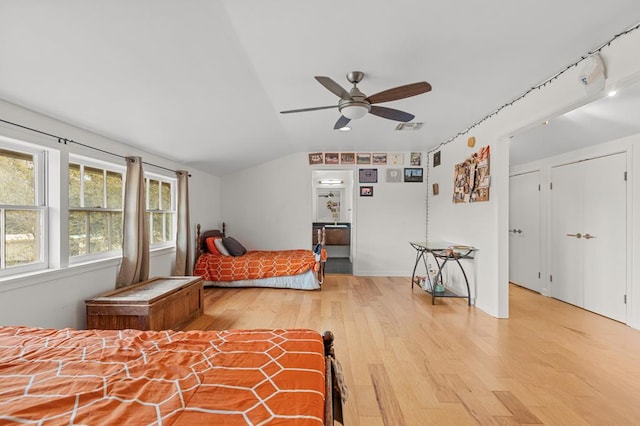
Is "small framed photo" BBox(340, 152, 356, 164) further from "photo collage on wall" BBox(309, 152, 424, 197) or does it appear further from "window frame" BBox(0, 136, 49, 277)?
"window frame" BBox(0, 136, 49, 277)

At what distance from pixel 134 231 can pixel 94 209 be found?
1.36 feet

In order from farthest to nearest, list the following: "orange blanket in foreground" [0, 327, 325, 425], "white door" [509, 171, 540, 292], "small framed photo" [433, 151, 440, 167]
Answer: "small framed photo" [433, 151, 440, 167] < "white door" [509, 171, 540, 292] < "orange blanket in foreground" [0, 327, 325, 425]

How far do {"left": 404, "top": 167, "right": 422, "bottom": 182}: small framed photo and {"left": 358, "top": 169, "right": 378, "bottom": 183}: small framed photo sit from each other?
0.58m

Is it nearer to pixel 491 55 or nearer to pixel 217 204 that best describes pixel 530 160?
pixel 491 55

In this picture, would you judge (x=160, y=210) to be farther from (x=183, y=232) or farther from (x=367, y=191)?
(x=367, y=191)

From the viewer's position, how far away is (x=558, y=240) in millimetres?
3998

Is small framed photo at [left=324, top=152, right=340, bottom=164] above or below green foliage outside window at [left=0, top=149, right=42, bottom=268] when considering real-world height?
above

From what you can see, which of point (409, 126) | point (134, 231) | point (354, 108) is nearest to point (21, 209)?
point (134, 231)

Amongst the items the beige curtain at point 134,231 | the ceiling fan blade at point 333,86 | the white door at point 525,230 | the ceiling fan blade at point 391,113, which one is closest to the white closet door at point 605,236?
the white door at point 525,230

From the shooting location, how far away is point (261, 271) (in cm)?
458

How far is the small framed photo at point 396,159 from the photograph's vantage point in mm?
5629

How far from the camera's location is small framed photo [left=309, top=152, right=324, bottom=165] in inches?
224

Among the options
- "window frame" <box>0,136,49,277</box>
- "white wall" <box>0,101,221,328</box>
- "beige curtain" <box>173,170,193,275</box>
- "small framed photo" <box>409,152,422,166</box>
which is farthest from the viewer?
"small framed photo" <box>409,152,422,166</box>

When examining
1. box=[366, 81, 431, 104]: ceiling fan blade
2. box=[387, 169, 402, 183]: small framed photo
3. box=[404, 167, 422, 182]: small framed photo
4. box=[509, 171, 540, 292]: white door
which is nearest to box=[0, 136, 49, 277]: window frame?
box=[366, 81, 431, 104]: ceiling fan blade
